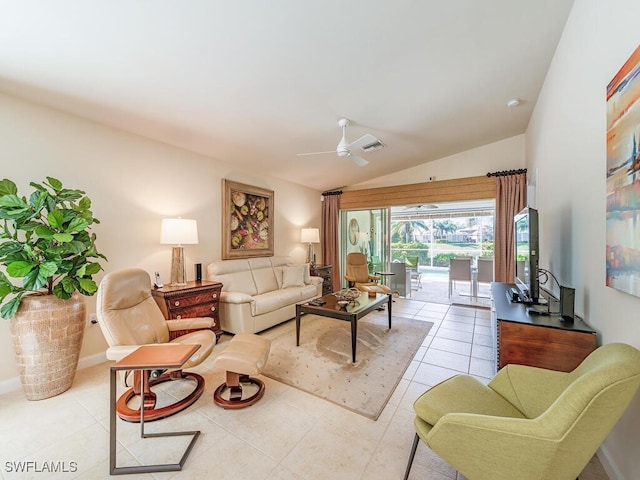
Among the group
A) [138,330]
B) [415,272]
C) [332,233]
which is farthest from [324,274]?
[138,330]

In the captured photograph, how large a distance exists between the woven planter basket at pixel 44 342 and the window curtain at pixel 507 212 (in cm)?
566

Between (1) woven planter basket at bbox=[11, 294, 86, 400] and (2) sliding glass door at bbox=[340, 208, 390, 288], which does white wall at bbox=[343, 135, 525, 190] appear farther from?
(1) woven planter basket at bbox=[11, 294, 86, 400]

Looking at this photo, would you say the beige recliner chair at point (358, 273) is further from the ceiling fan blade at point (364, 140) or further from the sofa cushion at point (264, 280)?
the ceiling fan blade at point (364, 140)

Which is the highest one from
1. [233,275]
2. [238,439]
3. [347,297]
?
[233,275]

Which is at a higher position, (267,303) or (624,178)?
(624,178)

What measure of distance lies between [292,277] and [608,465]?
3783mm

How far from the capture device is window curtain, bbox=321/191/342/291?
627cm

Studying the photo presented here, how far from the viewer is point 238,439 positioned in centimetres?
171

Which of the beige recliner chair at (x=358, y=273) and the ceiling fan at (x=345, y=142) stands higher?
the ceiling fan at (x=345, y=142)

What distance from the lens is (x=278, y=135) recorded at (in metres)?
3.47

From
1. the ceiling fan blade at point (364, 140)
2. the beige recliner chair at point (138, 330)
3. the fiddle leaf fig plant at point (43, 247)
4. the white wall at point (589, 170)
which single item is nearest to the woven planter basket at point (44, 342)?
the fiddle leaf fig plant at point (43, 247)

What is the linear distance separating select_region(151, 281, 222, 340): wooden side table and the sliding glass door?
11.5 ft

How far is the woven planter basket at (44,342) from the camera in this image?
2037 millimetres

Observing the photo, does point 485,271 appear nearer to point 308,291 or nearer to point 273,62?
point 308,291
